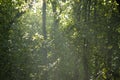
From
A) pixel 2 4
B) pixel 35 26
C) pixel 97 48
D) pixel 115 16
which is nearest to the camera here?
pixel 2 4

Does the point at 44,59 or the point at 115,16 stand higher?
the point at 115,16

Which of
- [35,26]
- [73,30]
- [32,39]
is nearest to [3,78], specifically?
[32,39]

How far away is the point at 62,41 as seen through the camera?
1054 inches

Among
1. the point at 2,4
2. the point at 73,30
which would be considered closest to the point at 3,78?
the point at 2,4

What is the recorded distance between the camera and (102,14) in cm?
2589

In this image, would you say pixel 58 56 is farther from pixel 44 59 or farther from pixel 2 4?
pixel 2 4

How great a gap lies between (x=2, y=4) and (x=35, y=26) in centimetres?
1257

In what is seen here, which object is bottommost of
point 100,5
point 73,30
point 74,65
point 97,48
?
point 74,65

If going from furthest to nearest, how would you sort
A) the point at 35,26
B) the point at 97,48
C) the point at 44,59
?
the point at 35,26 < the point at 97,48 < the point at 44,59

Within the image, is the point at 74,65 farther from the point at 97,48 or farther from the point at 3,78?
the point at 3,78

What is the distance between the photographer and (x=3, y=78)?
20688mm

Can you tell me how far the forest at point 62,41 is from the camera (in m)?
20.1

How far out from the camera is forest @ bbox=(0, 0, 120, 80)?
2012 centimetres

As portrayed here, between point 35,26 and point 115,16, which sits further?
point 35,26
